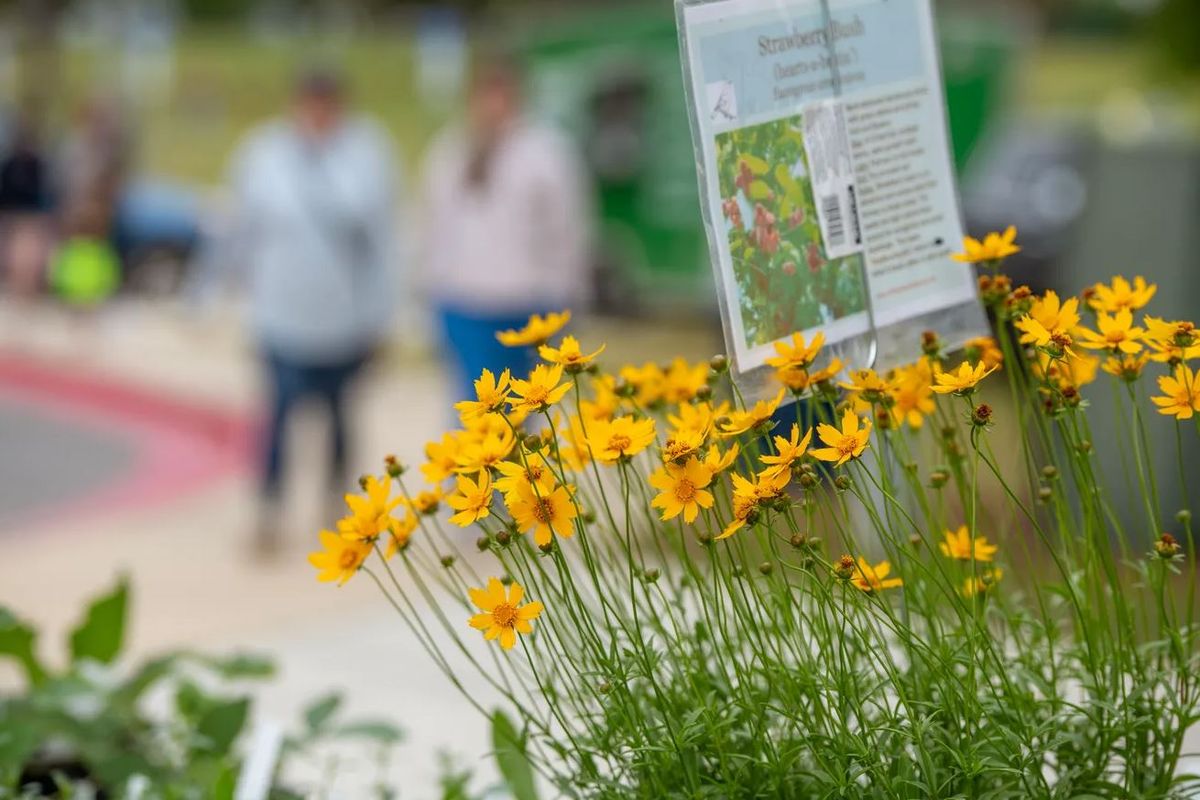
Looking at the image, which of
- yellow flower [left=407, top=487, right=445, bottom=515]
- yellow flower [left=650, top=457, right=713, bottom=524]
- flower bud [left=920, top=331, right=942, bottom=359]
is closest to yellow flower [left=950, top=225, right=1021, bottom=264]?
flower bud [left=920, top=331, right=942, bottom=359]

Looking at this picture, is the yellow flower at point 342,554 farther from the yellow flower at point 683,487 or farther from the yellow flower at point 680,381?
the yellow flower at point 680,381

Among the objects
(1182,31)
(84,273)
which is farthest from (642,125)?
(1182,31)

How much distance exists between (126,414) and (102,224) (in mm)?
2350

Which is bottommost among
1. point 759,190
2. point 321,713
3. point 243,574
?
point 243,574

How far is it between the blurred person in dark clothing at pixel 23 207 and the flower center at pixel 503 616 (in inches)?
429

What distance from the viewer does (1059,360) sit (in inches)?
71.9

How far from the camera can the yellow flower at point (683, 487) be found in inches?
71.1

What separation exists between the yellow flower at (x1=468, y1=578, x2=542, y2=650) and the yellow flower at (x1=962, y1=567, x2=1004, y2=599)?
0.59m

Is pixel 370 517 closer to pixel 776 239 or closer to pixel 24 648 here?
pixel 776 239

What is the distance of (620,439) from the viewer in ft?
5.99

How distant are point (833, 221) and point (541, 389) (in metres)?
0.55

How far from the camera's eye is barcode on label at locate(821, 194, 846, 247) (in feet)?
7.06

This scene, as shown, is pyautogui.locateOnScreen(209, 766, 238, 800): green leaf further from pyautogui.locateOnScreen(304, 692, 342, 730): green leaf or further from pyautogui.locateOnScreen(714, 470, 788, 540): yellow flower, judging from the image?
pyautogui.locateOnScreen(714, 470, 788, 540): yellow flower

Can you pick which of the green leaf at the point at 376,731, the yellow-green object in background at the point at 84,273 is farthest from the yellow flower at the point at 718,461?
the yellow-green object in background at the point at 84,273
